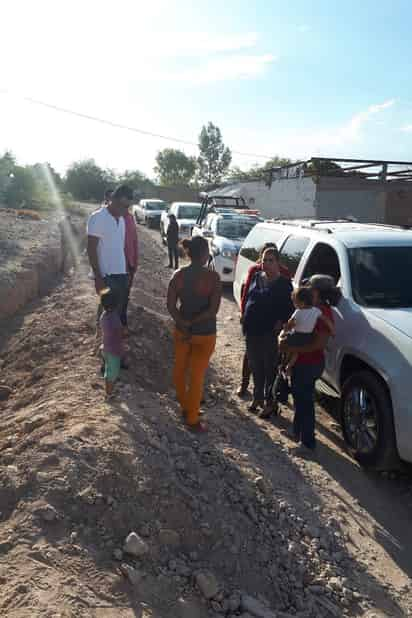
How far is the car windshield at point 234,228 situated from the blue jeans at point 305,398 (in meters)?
8.10

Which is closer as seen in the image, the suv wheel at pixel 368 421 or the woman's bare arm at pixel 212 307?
the suv wheel at pixel 368 421

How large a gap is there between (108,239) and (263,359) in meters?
1.87

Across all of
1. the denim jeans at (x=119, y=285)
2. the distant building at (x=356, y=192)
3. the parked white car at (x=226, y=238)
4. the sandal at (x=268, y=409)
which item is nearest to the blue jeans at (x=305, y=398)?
the sandal at (x=268, y=409)

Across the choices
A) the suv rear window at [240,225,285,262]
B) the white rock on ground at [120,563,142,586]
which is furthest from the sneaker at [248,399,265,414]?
the white rock on ground at [120,563,142,586]

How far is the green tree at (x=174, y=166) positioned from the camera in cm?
8162

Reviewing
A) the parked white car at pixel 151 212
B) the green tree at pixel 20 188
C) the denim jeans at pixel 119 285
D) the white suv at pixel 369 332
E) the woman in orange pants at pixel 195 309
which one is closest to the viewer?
the white suv at pixel 369 332

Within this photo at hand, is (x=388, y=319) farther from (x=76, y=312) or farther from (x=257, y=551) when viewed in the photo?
(x=76, y=312)

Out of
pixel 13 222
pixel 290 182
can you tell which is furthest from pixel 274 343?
pixel 290 182

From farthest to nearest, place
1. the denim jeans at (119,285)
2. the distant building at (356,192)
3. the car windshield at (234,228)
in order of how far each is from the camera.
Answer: the distant building at (356,192) → the car windshield at (234,228) → the denim jeans at (119,285)

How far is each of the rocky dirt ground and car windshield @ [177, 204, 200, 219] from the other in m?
15.4

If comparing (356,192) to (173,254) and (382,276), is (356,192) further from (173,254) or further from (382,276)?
(382,276)

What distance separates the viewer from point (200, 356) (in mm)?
4258

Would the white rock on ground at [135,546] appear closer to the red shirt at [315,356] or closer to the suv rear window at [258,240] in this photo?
the red shirt at [315,356]

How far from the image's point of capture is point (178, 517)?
10.3 feet
